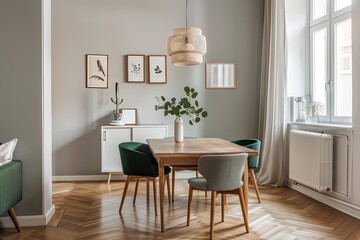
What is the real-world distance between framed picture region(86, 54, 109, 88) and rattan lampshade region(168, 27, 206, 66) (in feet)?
6.75

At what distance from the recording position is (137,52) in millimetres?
5516

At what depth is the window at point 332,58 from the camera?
13.2ft

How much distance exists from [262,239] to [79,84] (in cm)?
376

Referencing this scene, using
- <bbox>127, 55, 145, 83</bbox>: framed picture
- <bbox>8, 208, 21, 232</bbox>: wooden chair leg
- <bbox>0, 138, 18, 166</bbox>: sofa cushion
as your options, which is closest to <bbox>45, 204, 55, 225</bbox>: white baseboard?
<bbox>8, 208, 21, 232</bbox>: wooden chair leg

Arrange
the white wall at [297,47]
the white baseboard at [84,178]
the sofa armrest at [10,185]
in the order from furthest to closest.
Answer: the white baseboard at [84,178] < the white wall at [297,47] < the sofa armrest at [10,185]

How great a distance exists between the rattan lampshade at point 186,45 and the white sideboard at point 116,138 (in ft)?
5.78

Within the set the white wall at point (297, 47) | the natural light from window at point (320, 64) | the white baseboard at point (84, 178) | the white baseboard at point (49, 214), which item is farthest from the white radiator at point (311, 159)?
the white baseboard at point (49, 214)

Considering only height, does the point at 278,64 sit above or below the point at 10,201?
above

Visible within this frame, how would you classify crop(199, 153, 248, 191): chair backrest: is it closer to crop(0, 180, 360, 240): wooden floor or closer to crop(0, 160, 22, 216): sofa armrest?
crop(0, 180, 360, 240): wooden floor

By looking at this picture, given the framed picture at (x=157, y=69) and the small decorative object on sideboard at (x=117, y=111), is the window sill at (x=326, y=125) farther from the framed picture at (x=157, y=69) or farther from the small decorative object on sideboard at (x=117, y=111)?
the small decorative object on sideboard at (x=117, y=111)

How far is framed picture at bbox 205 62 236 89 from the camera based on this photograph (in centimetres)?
566

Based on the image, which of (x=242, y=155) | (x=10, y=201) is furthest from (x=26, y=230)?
(x=242, y=155)

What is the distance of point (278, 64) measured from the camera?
5027mm

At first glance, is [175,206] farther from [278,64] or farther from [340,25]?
[340,25]
